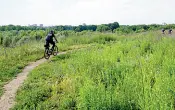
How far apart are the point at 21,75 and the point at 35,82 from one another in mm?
Answer: 2354

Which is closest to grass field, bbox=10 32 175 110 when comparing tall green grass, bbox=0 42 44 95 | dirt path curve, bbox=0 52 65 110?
dirt path curve, bbox=0 52 65 110

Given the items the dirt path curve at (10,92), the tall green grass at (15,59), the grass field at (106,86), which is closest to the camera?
the grass field at (106,86)

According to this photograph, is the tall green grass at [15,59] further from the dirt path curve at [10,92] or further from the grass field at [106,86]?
the grass field at [106,86]

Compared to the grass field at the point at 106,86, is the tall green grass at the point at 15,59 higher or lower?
lower

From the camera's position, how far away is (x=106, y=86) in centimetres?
763

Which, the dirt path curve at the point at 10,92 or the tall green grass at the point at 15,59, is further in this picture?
the tall green grass at the point at 15,59

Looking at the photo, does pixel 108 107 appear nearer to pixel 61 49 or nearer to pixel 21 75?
pixel 21 75

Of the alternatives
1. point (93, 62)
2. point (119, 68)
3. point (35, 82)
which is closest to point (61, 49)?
point (35, 82)

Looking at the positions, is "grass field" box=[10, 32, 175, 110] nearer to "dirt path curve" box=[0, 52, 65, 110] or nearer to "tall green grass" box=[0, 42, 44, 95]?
"dirt path curve" box=[0, 52, 65, 110]

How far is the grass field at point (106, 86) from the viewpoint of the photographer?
575 cm

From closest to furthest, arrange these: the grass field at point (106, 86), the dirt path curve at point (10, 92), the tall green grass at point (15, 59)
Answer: the grass field at point (106, 86), the dirt path curve at point (10, 92), the tall green grass at point (15, 59)

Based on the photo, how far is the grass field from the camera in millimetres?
5750

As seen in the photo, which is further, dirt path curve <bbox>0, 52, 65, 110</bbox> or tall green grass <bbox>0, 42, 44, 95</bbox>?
tall green grass <bbox>0, 42, 44, 95</bbox>

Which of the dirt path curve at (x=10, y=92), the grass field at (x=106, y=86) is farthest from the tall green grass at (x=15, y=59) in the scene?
the grass field at (x=106, y=86)
